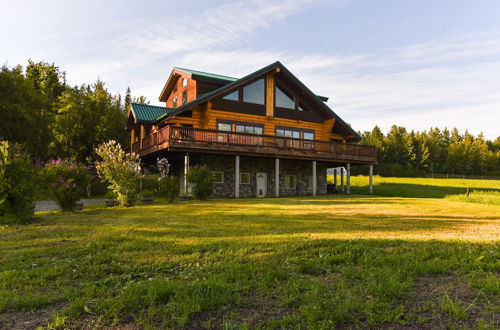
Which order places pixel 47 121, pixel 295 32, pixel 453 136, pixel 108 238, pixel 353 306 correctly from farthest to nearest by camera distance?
pixel 453 136, pixel 47 121, pixel 295 32, pixel 108 238, pixel 353 306

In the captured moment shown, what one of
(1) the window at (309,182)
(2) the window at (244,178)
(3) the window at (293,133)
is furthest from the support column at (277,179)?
(1) the window at (309,182)

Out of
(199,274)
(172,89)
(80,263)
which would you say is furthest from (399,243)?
(172,89)

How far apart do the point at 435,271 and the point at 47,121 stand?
3342cm

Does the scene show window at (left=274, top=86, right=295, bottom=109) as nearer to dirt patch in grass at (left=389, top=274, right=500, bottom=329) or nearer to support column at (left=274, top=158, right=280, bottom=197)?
support column at (left=274, top=158, right=280, bottom=197)

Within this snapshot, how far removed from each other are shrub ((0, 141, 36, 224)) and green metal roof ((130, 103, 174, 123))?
15.6 m

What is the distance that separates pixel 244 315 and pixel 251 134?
1810cm

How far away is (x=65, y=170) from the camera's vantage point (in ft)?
39.4

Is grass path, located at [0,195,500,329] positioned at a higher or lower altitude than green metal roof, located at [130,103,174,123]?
lower

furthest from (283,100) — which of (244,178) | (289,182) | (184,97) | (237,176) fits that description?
(237,176)

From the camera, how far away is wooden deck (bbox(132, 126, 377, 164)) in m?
18.8

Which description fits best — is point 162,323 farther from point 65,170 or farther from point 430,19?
point 430,19

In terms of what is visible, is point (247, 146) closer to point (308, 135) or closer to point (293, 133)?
point (293, 133)

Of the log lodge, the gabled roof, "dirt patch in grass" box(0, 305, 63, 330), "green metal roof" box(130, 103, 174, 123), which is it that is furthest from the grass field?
"green metal roof" box(130, 103, 174, 123)

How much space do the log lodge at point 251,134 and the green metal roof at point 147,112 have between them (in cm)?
8
